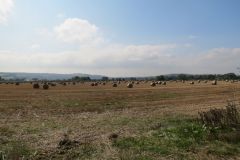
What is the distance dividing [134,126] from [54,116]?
19.3ft

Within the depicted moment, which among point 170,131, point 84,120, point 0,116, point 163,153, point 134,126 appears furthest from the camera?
point 0,116

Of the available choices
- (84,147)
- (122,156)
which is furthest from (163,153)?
(84,147)

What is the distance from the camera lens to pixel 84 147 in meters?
12.2

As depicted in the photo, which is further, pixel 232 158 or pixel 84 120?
pixel 84 120

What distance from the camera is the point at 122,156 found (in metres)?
11.1

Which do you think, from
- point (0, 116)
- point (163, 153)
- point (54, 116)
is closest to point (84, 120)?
point (54, 116)

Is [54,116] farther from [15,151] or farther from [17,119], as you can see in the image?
[15,151]

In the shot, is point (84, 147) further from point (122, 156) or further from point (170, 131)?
point (170, 131)

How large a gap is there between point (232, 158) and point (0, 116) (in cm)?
1307

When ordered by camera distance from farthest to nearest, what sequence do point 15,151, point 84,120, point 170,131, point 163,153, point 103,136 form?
point 84,120
point 170,131
point 103,136
point 163,153
point 15,151

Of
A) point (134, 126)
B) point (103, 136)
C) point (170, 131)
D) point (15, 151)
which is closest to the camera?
point (15, 151)

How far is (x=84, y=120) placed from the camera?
1953 centimetres

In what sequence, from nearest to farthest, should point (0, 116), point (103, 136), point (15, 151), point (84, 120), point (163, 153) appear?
1. point (15, 151)
2. point (163, 153)
3. point (103, 136)
4. point (84, 120)
5. point (0, 116)

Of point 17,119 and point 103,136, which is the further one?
point 17,119
